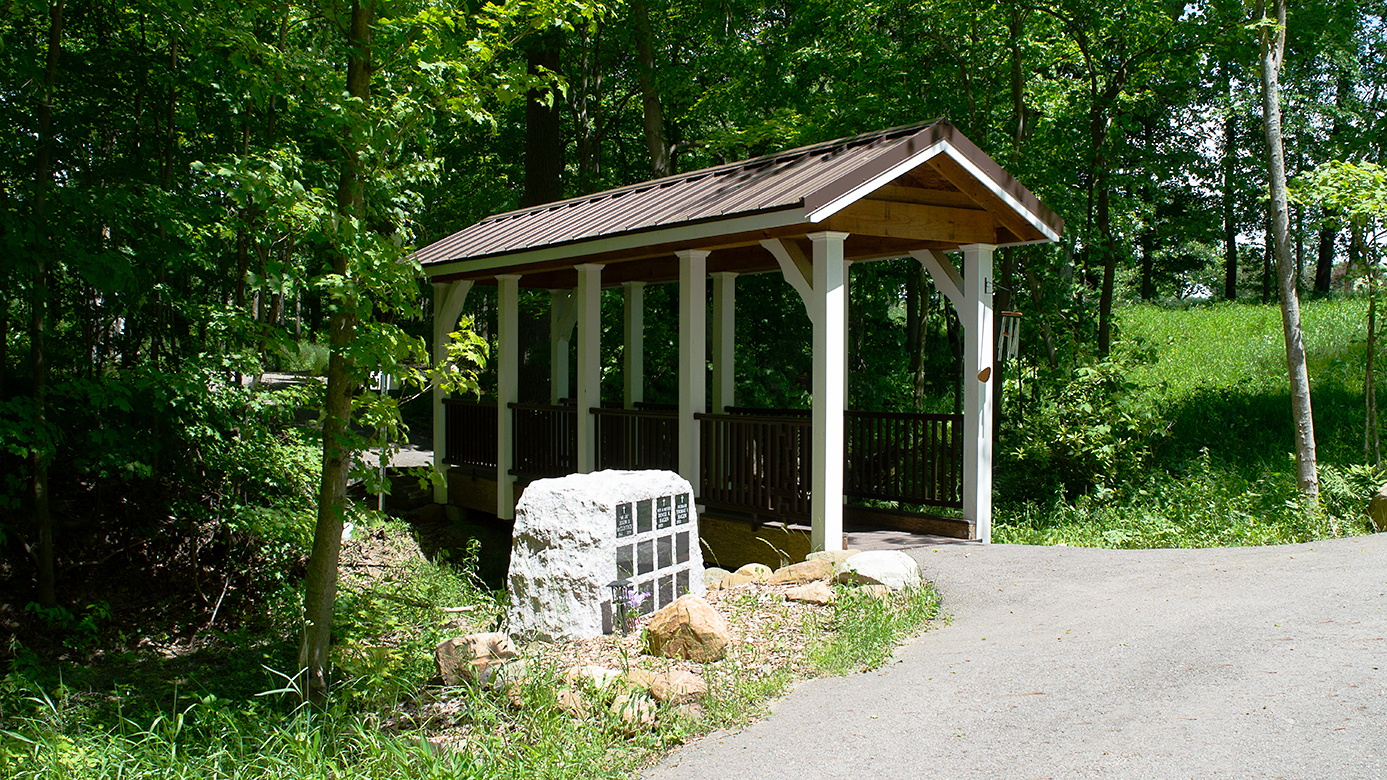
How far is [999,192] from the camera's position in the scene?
7.69 metres

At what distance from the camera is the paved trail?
361 cm

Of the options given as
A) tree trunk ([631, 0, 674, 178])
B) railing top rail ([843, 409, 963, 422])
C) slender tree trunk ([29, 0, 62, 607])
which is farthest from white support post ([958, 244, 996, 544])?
tree trunk ([631, 0, 674, 178])

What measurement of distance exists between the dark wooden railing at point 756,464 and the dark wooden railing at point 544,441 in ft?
6.87

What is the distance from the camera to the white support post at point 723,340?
10.2 m

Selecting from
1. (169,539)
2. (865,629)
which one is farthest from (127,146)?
(865,629)

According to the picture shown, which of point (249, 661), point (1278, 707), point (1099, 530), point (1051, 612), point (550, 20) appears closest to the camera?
point (1278, 707)

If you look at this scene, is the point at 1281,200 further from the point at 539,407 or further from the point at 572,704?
the point at 572,704

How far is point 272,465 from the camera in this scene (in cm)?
771

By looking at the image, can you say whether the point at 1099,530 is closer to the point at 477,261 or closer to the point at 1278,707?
the point at 1278,707

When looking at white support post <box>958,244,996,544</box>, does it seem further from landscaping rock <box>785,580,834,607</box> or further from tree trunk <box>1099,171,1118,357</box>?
tree trunk <box>1099,171,1118,357</box>

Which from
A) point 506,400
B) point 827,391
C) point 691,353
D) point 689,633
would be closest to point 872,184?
point 827,391

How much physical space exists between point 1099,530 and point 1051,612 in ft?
12.2

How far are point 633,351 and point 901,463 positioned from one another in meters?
3.63

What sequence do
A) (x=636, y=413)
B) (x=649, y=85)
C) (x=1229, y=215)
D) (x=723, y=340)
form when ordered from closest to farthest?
(x=636, y=413) < (x=723, y=340) < (x=649, y=85) < (x=1229, y=215)
